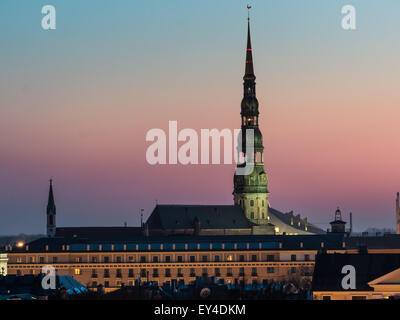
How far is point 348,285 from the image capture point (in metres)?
102

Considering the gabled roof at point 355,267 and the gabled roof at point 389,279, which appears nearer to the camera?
the gabled roof at point 389,279

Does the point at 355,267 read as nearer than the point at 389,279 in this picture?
No

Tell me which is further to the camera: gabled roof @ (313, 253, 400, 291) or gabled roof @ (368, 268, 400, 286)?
gabled roof @ (313, 253, 400, 291)

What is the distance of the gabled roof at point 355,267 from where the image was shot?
4003 inches

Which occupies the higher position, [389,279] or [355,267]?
[355,267]

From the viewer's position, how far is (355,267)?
4242 inches

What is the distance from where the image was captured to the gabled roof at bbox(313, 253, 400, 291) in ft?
334
